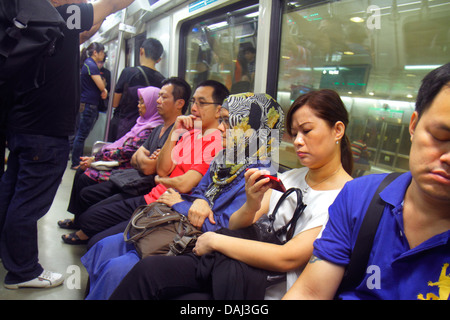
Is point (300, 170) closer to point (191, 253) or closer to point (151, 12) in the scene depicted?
point (191, 253)

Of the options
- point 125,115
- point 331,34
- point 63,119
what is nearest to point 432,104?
point 331,34

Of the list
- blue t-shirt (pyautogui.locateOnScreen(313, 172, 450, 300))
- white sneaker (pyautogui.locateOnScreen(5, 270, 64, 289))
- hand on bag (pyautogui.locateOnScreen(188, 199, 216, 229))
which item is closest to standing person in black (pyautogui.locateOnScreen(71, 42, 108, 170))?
white sneaker (pyautogui.locateOnScreen(5, 270, 64, 289))

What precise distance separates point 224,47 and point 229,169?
84.0 inches

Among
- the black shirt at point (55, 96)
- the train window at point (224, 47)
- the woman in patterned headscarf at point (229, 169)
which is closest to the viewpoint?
the woman in patterned headscarf at point (229, 169)

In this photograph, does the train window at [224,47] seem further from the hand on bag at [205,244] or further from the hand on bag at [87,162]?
the hand on bag at [205,244]

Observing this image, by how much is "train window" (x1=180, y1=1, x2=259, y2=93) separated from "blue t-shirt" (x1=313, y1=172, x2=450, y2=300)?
2.10 meters

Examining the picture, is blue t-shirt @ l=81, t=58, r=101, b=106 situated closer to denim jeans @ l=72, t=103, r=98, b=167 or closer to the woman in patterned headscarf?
denim jeans @ l=72, t=103, r=98, b=167

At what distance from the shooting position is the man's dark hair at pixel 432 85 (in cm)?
84

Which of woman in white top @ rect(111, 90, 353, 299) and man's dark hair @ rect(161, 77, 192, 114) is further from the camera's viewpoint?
man's dark hair @ rect(161, 77, 192, 114)

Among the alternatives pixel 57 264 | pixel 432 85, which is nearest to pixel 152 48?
pixel 57 264

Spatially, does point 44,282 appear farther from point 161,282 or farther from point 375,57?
point 375,57

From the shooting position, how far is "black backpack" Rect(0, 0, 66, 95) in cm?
156

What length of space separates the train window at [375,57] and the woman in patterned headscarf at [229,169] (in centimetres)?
61

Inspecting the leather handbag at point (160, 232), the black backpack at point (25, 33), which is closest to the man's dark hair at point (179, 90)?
the black backpack at point (25, 33)
